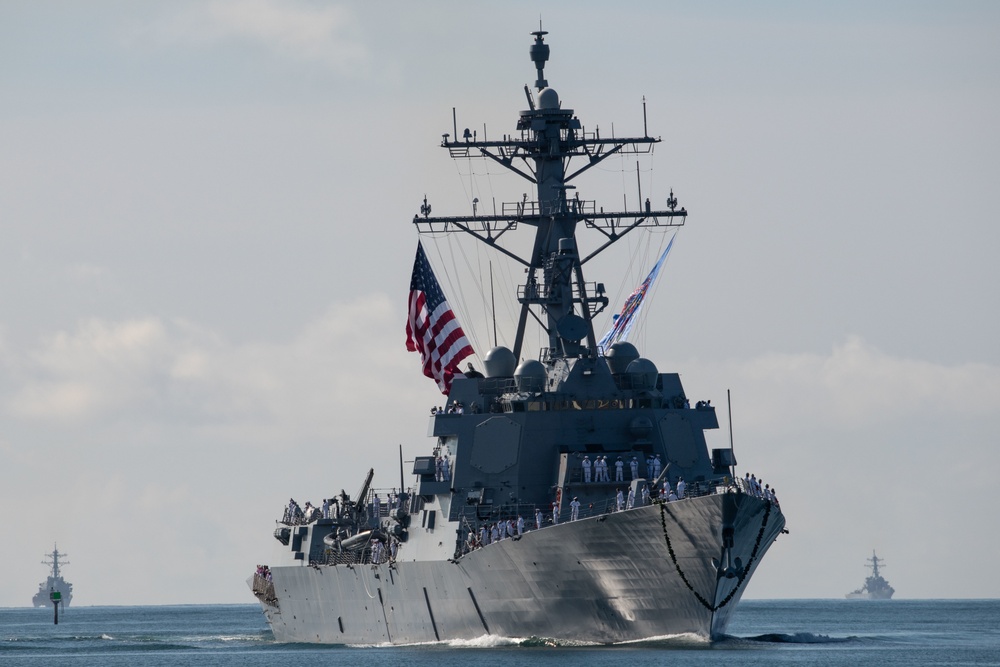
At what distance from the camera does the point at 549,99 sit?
41844mm

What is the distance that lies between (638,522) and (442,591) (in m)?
6.64

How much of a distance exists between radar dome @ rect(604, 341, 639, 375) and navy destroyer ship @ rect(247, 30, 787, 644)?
0.04 metres

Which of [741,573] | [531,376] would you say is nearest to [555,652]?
[741,573]

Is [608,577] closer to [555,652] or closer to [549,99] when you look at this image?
[555,652]

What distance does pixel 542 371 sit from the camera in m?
39.6

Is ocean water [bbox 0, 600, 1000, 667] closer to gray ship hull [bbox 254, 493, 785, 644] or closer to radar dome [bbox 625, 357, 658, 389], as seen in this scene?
gray ship hull [bbox 254, 493, 785, 644]

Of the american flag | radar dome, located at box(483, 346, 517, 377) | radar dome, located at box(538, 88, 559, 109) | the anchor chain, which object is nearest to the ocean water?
the anchor chain

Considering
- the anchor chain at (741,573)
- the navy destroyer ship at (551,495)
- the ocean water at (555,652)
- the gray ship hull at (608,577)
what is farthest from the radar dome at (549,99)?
the ocean water at (555,652)

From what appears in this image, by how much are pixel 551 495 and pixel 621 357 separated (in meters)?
3.70

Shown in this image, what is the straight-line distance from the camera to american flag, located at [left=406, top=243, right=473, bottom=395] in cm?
4194

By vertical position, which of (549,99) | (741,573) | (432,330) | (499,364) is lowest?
(741,573)

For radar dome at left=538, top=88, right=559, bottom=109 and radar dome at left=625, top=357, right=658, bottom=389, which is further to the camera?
radar dome at left=538, top=88, right=559, bottom=109

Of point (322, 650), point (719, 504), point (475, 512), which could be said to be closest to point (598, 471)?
point (475, 512)

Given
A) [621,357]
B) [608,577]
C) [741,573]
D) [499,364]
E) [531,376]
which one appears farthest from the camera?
[499,364]
